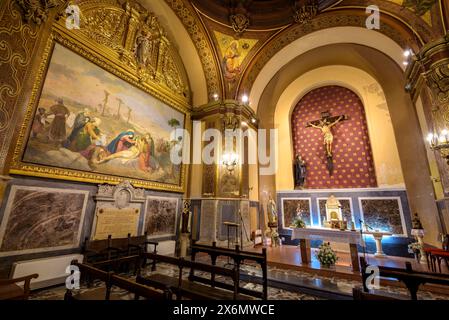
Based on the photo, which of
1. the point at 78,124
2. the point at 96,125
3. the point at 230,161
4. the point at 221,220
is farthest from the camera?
the point at 230,161

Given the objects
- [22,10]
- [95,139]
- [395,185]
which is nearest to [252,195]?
[395,185]

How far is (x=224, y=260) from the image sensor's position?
6.35 m

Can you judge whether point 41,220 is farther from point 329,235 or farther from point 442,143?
point 442,143

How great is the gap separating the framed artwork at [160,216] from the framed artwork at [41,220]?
1945 millimetres

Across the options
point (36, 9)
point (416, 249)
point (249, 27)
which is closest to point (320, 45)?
point (249, 27)

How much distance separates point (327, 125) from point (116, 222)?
9.28 metres

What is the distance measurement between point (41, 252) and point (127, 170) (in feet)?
8.61

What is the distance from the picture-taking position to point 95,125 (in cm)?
543

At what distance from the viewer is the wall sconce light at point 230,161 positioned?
25.8 ft

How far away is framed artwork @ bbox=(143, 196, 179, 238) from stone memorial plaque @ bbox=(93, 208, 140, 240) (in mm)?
452

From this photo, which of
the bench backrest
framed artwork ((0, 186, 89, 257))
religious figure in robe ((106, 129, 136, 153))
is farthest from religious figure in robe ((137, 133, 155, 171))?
the bench backrest

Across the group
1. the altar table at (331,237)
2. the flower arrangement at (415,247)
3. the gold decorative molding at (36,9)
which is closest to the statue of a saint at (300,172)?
the altar table at (331,237)

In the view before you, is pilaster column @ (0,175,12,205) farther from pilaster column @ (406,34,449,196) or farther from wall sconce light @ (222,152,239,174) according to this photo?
pilaster column @ (406,34,449,196)

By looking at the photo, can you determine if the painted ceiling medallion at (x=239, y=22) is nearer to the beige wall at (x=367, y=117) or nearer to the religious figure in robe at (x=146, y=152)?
the beige wall at (x=367, y=117)
